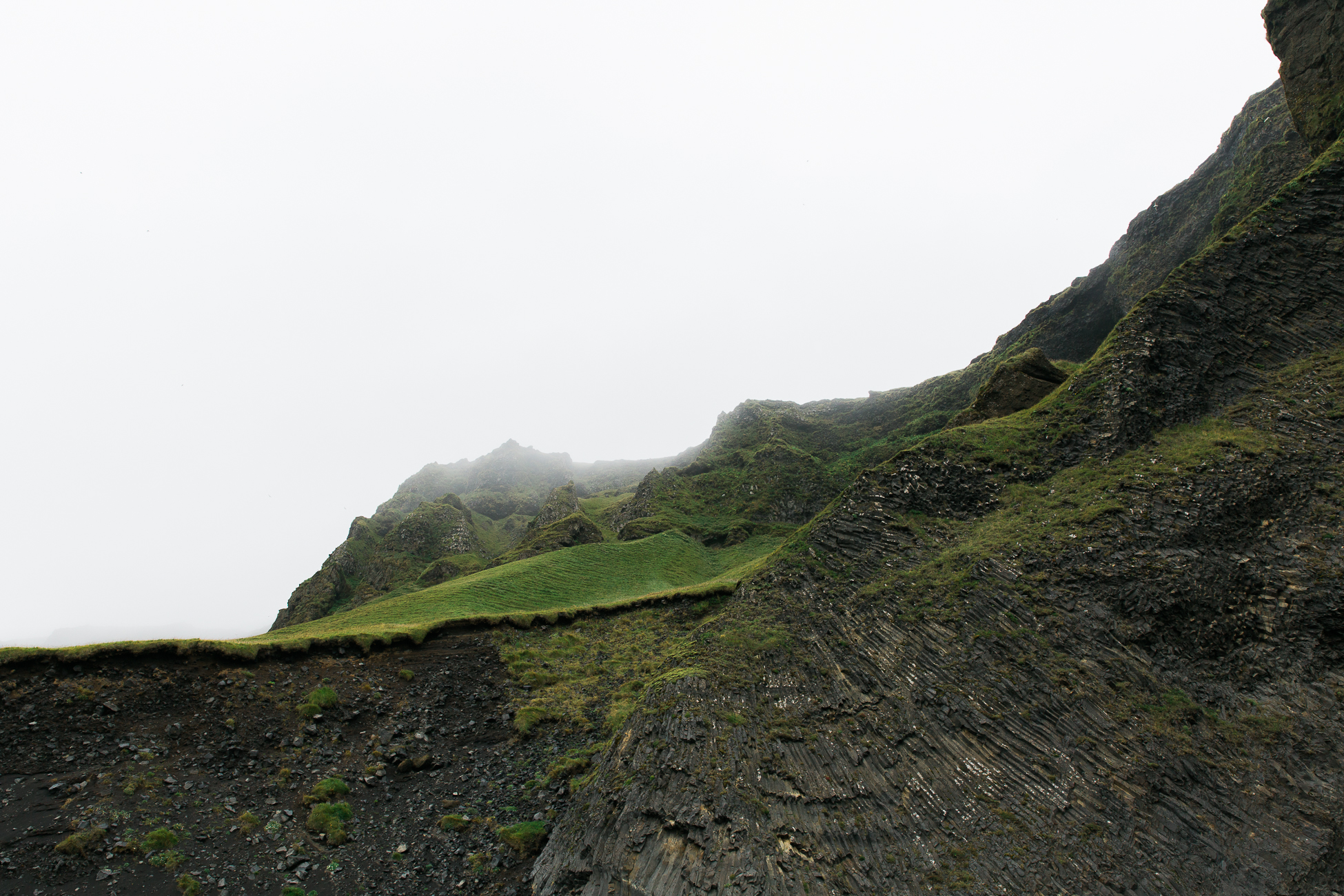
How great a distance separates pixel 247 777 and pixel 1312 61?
5997 centimetres

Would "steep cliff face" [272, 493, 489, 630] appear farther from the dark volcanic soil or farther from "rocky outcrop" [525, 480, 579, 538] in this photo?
the dark volcanic soil

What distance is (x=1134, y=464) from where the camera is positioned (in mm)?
19531

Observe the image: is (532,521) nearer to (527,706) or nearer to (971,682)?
(527,706)

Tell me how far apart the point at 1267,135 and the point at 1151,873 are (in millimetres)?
58717

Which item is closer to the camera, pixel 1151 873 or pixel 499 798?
pixel 1151 873

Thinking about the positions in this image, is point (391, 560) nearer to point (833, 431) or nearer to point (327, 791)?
point (327, 791)

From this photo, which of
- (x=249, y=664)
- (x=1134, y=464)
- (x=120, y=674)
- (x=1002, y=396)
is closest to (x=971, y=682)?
(x=1134, y=464)

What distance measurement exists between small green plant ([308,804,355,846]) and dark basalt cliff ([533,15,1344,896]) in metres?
6.57

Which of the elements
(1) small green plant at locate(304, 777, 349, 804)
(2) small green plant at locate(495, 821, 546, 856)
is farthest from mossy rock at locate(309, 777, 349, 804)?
(2) small green plant at locate(495, 821, 546, 856)

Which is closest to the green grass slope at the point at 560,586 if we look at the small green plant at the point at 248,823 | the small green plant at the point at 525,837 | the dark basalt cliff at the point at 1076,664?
the small green plant at the point at 248,823

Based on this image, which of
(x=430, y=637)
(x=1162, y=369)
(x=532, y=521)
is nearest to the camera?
(x=1162, y=369)

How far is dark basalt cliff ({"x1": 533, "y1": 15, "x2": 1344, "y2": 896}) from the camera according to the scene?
12.4m

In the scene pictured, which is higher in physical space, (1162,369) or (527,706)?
(1162,369)

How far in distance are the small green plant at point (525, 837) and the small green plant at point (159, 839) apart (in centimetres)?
867
